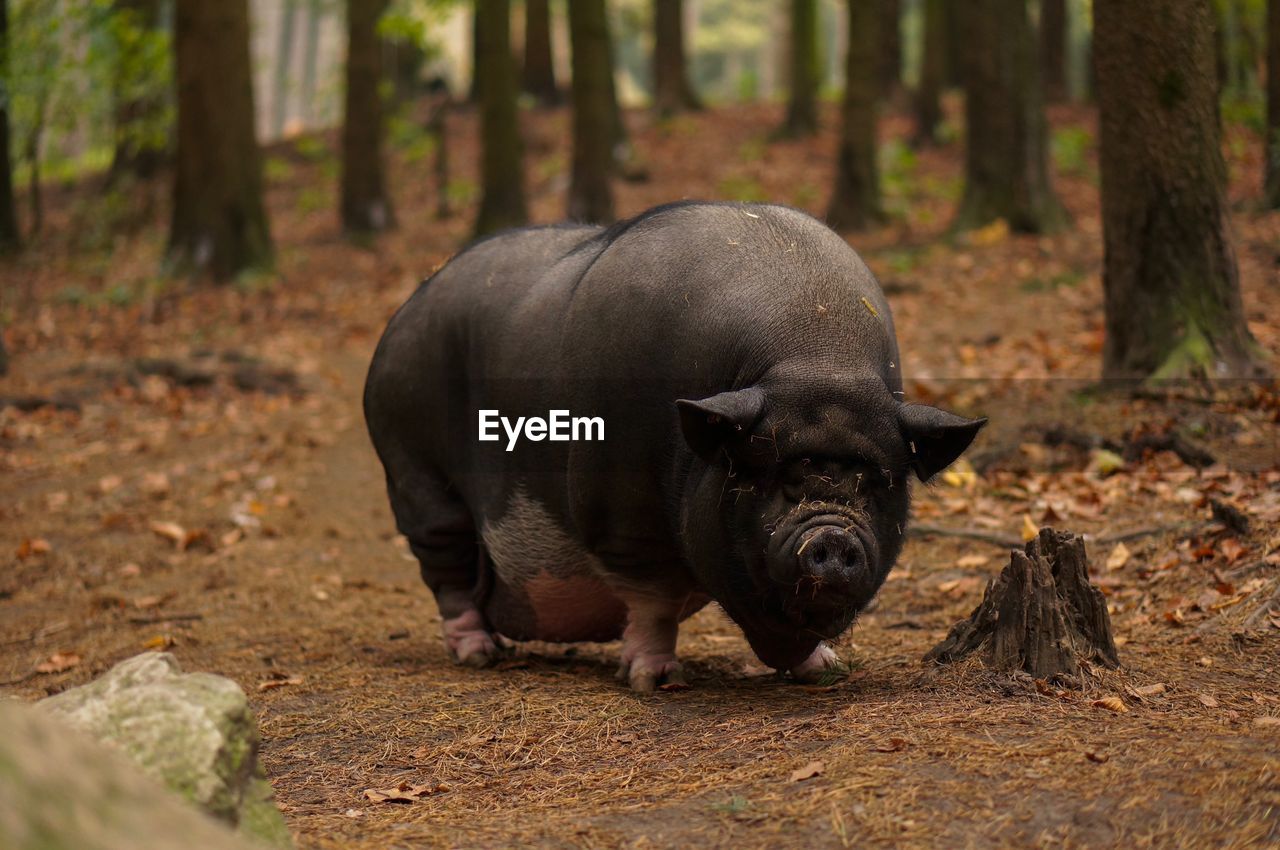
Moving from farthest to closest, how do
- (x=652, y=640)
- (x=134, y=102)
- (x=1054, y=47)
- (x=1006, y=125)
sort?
(x=1054, y=47)
(x=134, y=102)
(x=1006, y=125)
(x=652, y=640)

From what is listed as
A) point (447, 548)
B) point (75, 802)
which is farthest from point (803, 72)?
point (75, 802)

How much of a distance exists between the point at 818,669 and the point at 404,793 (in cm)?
193

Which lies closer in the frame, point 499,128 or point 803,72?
point 499,128

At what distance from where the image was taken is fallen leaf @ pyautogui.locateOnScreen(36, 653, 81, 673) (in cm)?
671

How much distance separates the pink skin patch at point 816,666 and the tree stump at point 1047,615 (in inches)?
29.0

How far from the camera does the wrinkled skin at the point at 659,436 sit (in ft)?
15.6

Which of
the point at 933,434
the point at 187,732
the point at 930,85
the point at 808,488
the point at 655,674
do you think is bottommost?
the point at 655,674

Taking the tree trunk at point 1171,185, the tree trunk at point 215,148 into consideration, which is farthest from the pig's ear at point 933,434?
the tree trunk at point 215,148

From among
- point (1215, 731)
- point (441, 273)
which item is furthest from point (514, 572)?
point (1215, 731)

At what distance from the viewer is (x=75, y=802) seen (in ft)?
6.86

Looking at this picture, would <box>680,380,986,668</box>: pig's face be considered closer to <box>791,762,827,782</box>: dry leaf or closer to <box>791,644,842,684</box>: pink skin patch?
<box>791,644,842,684</box>: pink skin patch

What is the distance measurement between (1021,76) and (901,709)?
12770mm

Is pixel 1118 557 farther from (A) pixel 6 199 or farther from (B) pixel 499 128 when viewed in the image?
(A) pixel 6 199

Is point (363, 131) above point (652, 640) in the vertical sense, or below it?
above
